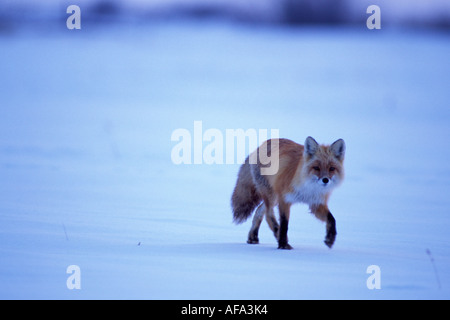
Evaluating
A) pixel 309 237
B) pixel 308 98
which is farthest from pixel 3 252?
pixel 308 98

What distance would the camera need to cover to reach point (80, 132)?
1566cm

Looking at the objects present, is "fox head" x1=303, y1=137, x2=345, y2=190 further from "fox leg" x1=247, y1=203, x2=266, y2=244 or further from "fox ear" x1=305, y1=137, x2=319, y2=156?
"fox leg" x1=247, y1=203, x2=266, y2=244

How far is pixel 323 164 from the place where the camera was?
5.92 meters

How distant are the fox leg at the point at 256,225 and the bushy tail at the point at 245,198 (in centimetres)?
11

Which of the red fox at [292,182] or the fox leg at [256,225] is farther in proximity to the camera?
the fox leg at [256,225]

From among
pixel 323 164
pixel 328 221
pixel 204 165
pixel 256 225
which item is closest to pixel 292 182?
pixel 323 164

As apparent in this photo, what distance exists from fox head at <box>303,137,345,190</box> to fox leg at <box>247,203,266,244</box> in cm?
72

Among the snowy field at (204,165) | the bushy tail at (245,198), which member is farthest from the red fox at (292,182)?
the snowy field at (204,165)

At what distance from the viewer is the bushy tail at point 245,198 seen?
21.7 feet

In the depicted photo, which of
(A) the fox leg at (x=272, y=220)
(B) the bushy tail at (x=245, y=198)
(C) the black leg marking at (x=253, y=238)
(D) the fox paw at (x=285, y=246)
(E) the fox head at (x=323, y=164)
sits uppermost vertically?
(E) the fox head at (x=323, y=164)

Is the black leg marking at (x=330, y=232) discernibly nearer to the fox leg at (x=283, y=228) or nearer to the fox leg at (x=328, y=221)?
the fox leg at (x=328, y=221)

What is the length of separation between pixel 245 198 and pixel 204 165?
5.83 m

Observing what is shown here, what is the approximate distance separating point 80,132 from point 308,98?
338 inches

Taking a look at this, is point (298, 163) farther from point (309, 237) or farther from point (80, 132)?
point (80, 132)
